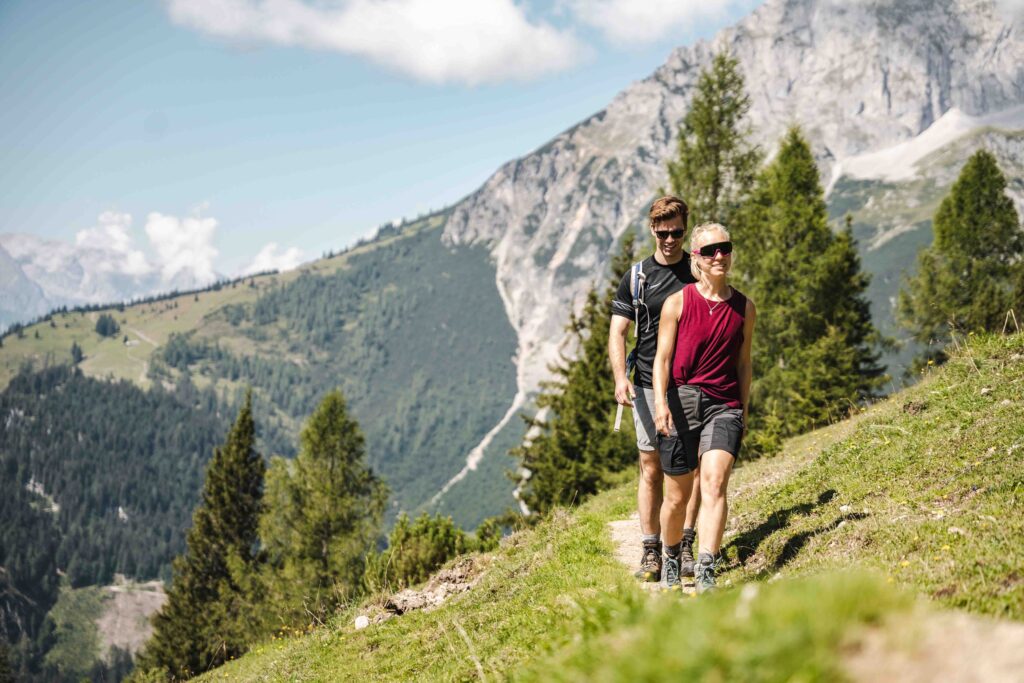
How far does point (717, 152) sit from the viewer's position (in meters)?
29.4

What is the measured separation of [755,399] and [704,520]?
24803 mm

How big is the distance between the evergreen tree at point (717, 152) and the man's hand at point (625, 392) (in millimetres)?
22364

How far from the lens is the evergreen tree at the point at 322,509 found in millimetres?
37750

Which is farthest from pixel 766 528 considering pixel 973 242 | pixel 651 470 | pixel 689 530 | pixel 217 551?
pixel 217 551

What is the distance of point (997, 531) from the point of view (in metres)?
5.61

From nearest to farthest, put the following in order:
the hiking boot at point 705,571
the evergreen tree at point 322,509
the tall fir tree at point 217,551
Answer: the hiking boot at point 705,571
the evergreen tree at point 322,509
the tall fir tree at point 217,551

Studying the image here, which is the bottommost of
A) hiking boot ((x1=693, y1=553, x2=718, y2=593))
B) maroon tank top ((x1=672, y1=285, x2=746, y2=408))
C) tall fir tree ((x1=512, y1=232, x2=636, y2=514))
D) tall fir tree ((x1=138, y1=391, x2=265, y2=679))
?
tall fir tree ((x1=138, y1=391, x2=265, y2=679))

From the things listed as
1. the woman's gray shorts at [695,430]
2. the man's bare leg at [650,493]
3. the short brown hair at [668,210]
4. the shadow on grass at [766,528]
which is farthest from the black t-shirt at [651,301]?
the shadow on grass at [766,528]

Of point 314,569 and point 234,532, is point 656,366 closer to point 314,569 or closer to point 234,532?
point 314,569

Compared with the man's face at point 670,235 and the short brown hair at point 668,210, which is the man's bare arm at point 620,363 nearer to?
the man's face at point 670,235

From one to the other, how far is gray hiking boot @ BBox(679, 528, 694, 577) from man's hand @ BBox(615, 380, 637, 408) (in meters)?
1.57

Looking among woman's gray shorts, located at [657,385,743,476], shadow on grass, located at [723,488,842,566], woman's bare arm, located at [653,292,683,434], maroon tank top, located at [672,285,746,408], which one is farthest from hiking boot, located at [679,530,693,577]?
maroon tank top, located at [672,285,746,408]

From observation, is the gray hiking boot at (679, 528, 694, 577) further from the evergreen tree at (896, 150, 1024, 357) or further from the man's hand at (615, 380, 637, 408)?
the evergreen tree at (896, 150, 1024, 357)

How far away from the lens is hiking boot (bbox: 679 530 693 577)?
756 cm
